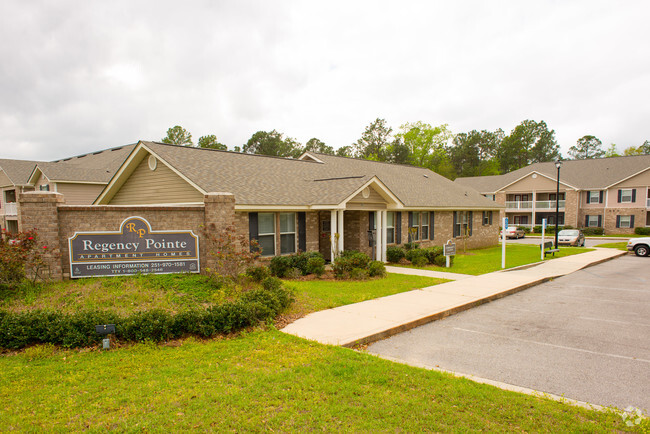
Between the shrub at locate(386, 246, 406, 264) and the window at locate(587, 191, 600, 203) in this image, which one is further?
the window at locate(587, 191, 600, 203)

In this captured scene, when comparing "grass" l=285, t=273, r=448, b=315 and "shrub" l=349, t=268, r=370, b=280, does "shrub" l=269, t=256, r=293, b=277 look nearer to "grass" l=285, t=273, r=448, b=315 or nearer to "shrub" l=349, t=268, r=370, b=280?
"grass" l=285, t=273, r=448, b=315

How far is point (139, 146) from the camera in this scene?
14.8 metres

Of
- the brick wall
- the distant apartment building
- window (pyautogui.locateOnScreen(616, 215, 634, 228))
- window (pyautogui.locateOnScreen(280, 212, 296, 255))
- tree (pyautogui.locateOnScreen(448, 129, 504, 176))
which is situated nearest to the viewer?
window (pyautogui.locateOnScreen(280, 212, 296, 255))

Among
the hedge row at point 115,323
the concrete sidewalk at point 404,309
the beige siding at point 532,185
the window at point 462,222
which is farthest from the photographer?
the beige siding at point 532,185

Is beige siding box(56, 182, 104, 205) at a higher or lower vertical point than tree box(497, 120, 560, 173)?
lower

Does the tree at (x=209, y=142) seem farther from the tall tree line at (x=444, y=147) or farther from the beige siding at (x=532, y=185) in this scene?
the beige siding at (x=532, y=185)

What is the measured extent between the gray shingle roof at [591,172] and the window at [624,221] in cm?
372

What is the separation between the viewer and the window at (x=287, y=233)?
1520 centimetres

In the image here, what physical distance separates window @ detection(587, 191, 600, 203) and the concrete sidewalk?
35.2 metres

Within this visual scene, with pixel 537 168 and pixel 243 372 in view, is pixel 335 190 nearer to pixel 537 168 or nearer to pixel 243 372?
pixel 243 372

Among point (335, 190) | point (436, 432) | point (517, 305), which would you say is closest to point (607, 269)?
point (517, 305)

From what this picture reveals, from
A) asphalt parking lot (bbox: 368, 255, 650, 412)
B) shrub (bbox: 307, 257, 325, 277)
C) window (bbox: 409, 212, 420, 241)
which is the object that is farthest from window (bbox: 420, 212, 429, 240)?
asphalt parking lot (bbox: 368, 255, 650, 412)

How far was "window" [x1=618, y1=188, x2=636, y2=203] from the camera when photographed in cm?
4080

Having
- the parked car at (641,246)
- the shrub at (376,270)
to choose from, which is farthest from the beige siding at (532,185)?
the shrub at (376,270)
